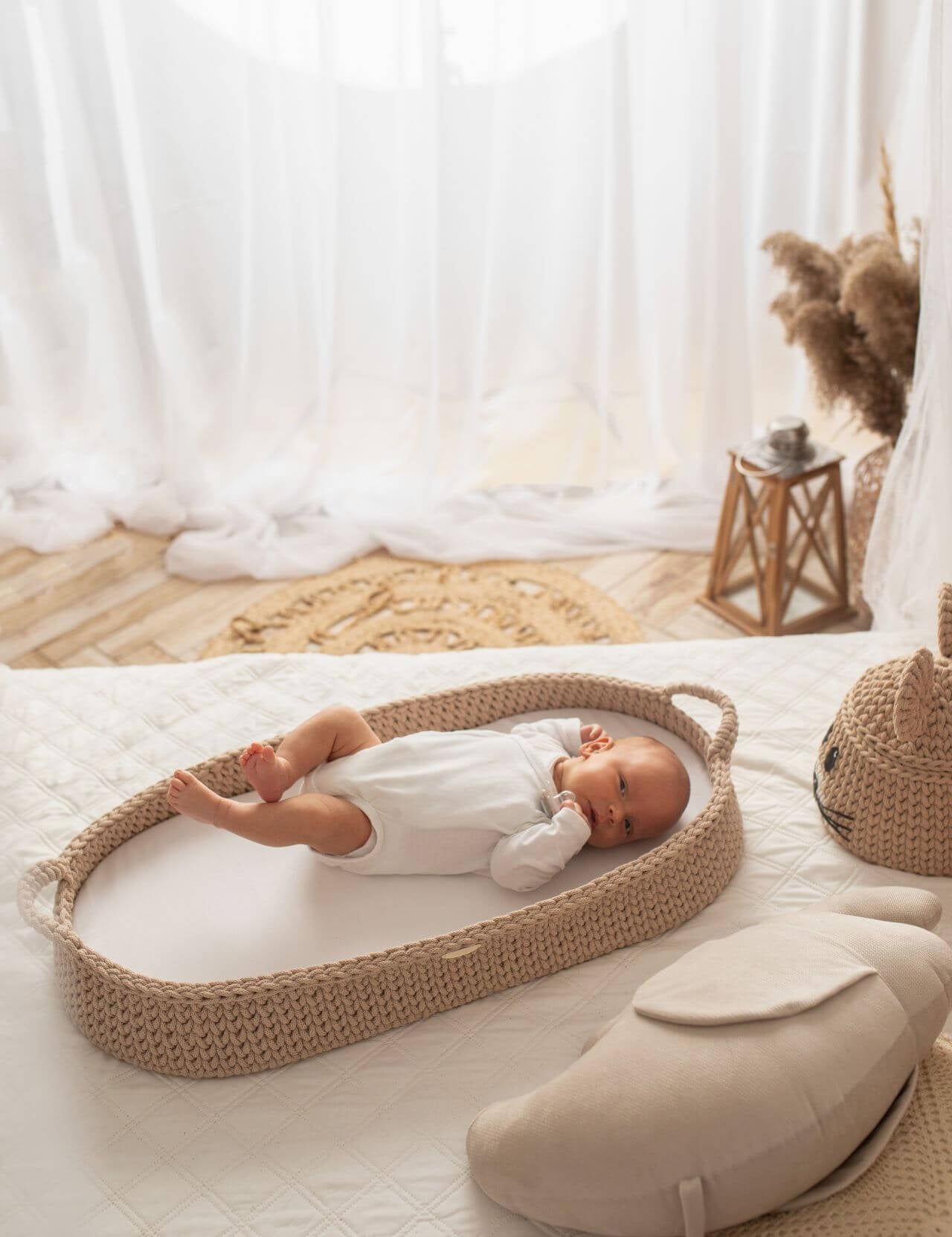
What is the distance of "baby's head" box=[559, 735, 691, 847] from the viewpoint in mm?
1396

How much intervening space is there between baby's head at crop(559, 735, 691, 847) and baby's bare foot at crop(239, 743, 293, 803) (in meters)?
0.35

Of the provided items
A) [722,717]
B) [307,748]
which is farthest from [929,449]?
[307,748]

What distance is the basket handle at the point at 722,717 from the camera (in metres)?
1.44

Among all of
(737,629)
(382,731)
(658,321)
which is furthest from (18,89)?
(737,629)

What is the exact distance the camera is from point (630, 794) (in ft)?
4.58

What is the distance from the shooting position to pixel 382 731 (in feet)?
5.08

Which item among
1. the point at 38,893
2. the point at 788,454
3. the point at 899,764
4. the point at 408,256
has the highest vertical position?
the point at 408,256

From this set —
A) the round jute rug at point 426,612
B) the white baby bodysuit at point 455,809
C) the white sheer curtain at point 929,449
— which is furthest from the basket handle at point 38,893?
the white sheer curtain at point 929,449

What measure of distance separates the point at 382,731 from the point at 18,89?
1.54 meters

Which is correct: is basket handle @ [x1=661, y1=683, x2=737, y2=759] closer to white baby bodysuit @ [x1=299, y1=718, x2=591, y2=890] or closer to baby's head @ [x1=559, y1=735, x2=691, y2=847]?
baby's head @ [x1=559, y1=735, x2=691, y2=847]

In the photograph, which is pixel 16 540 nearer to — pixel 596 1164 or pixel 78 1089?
pixel 78 1089

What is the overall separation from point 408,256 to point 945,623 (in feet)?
5.00

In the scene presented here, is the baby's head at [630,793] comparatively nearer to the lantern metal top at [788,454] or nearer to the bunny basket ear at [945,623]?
the bunny basket ear at [945,623]

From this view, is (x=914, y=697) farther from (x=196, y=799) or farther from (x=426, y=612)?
(x=426, y=612)
